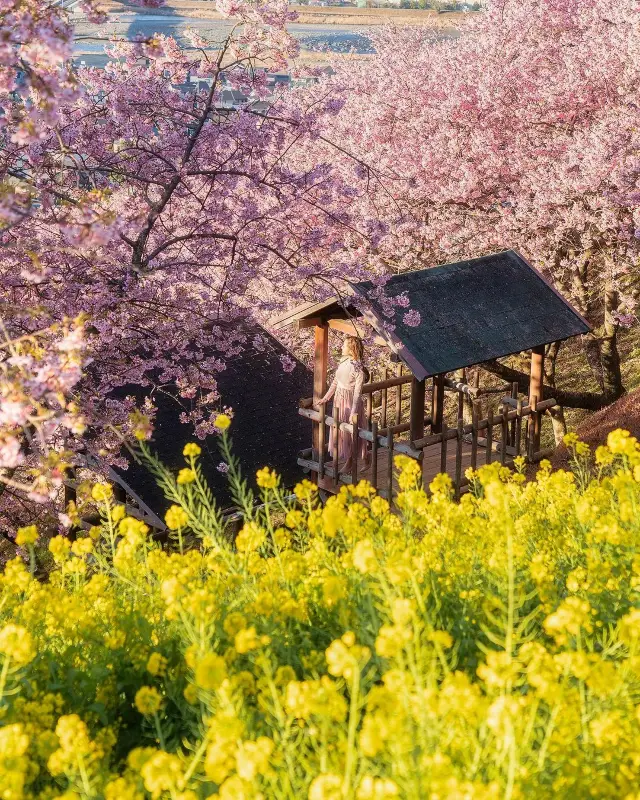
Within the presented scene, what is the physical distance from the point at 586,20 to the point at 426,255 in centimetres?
495

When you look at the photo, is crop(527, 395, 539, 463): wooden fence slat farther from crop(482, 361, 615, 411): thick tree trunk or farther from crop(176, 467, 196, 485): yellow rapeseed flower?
crop(176, 467, 196, 485): yellow rapeseed flower

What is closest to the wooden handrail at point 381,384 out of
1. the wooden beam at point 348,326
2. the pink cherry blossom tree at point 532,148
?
the wooden beam at point 348,326

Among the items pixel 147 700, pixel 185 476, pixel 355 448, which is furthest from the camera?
pixel 355 448

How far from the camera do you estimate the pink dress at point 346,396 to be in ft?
38.3

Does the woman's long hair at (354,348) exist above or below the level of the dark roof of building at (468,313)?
below

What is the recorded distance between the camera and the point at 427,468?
41.1 ft

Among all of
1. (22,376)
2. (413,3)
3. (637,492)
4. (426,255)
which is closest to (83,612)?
(22,376)

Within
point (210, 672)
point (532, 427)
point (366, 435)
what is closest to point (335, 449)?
point (366, 435)

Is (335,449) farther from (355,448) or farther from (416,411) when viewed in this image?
(416,411)

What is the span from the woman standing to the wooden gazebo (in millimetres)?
136

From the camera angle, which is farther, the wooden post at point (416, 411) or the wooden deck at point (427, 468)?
the wooden deck at point (427, 468)

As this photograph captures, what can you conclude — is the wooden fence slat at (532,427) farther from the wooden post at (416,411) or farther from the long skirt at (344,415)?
the long skirt at (344,415)

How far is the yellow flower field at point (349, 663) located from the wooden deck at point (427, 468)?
18.1 ft

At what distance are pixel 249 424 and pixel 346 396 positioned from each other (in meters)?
3.01
